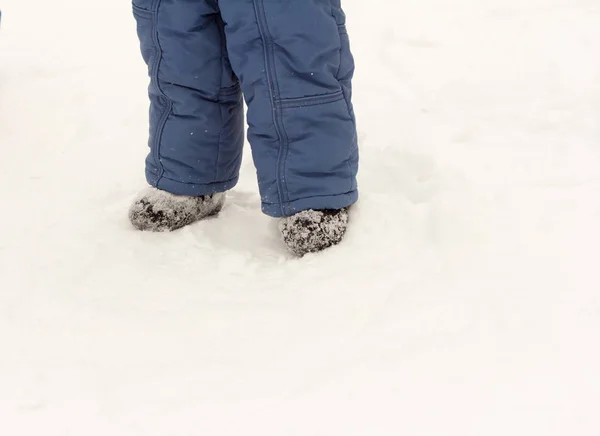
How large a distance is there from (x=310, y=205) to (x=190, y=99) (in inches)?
11.5

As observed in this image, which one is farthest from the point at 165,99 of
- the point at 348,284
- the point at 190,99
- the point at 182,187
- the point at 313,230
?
the point at 348,284

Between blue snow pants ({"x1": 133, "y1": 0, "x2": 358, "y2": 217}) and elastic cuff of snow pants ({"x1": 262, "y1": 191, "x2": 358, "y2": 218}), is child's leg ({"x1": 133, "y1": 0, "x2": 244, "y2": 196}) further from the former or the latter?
elastic cuff of snow pants ({"x1": 262, "y1": 191, "x2": 358, "y2": 218})

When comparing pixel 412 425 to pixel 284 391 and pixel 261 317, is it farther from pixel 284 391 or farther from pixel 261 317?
pixel 261 317

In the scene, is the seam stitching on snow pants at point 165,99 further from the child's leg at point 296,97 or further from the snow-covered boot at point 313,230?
the snow-covered boot at point 313,230

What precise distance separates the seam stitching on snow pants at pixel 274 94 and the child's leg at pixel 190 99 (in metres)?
0.12

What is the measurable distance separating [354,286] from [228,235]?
34cm

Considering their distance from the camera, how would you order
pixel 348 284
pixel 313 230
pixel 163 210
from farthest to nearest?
pixel 163 210 < pixel 313 230 < pixel 348 284

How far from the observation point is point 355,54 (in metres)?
2.16

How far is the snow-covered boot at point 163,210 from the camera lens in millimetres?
1335

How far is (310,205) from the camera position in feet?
4.05

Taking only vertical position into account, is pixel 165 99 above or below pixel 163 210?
above

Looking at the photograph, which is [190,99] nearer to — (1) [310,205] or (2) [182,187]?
(2) [182,187]

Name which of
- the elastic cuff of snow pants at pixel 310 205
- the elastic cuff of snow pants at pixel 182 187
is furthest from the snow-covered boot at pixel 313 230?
the elastic cuff of snow pants at pixel 182 187

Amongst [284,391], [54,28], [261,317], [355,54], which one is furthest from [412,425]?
[54,28]
